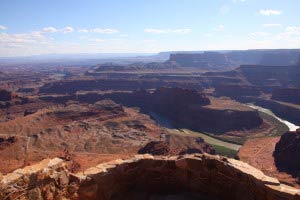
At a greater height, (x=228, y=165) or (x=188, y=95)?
(x=228, y=165)

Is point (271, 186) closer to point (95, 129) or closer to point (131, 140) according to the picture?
point (131, 140)

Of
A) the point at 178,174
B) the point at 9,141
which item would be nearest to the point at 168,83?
the point at 9,141

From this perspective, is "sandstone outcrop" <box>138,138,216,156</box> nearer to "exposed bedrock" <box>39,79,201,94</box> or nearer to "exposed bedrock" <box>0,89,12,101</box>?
"exposed bedrock" <box>0,89,12,101</box>

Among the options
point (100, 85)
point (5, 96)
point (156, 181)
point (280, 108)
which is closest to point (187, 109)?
point (280, 108)

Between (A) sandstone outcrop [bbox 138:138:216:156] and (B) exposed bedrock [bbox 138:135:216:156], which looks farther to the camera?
(B) exposed bedrock [bbox 138:135:216:156]

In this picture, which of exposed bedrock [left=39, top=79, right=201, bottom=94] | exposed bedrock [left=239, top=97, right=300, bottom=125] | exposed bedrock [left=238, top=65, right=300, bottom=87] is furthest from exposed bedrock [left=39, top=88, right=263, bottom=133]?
exposed bedrock [left=238, top=65, right=300, bottom=87]
